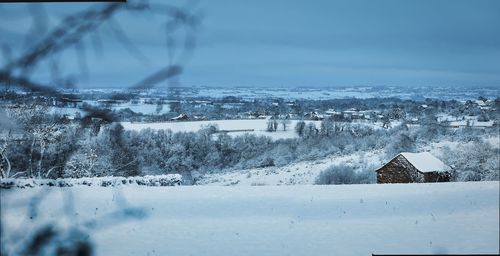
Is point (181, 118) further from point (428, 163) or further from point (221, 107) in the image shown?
point (428, 163)

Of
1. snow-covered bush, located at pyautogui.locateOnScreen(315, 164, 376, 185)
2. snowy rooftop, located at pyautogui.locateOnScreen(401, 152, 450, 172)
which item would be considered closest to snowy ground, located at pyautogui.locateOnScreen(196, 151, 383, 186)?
snow-covered bush, located at pyautogui.locateOnScreen(315, 164, 376, 185)

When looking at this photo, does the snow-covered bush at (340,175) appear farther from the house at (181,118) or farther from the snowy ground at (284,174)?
the house at (181,118)

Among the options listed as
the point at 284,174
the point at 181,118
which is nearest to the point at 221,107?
the point at 181,118

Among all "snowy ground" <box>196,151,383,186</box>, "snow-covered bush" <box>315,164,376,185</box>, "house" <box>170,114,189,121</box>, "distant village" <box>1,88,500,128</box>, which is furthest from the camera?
"snowy ground" <box>196,151,383,186</box>

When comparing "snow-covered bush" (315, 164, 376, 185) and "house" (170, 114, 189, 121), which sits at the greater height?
"house" (170, 114, 189, 121)

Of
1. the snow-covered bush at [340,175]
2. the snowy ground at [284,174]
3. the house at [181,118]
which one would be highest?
the house at [181,118]

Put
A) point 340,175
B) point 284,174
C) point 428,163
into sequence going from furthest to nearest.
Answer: point 284,174 < point 340,175 < point 428,163

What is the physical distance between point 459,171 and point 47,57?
1109mm

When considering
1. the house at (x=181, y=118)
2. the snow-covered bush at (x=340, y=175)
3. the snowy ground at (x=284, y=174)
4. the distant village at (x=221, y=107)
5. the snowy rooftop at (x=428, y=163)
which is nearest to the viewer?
the distant village at (x=221, y=107)

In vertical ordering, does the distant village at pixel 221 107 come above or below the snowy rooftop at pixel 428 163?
above

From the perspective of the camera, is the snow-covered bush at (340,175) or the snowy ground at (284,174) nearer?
the snow-covered bush at (340,175)

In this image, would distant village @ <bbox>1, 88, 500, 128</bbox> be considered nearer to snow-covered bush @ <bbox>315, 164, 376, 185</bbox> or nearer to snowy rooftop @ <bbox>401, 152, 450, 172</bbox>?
snowy rooftop @ <bbox>401, 152, 450, 172</bbox>

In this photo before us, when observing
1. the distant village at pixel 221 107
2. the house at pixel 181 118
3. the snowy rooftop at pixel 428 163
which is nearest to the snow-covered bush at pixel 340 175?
the snowy rooftop at pixel 428 163

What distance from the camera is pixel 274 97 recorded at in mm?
1489
